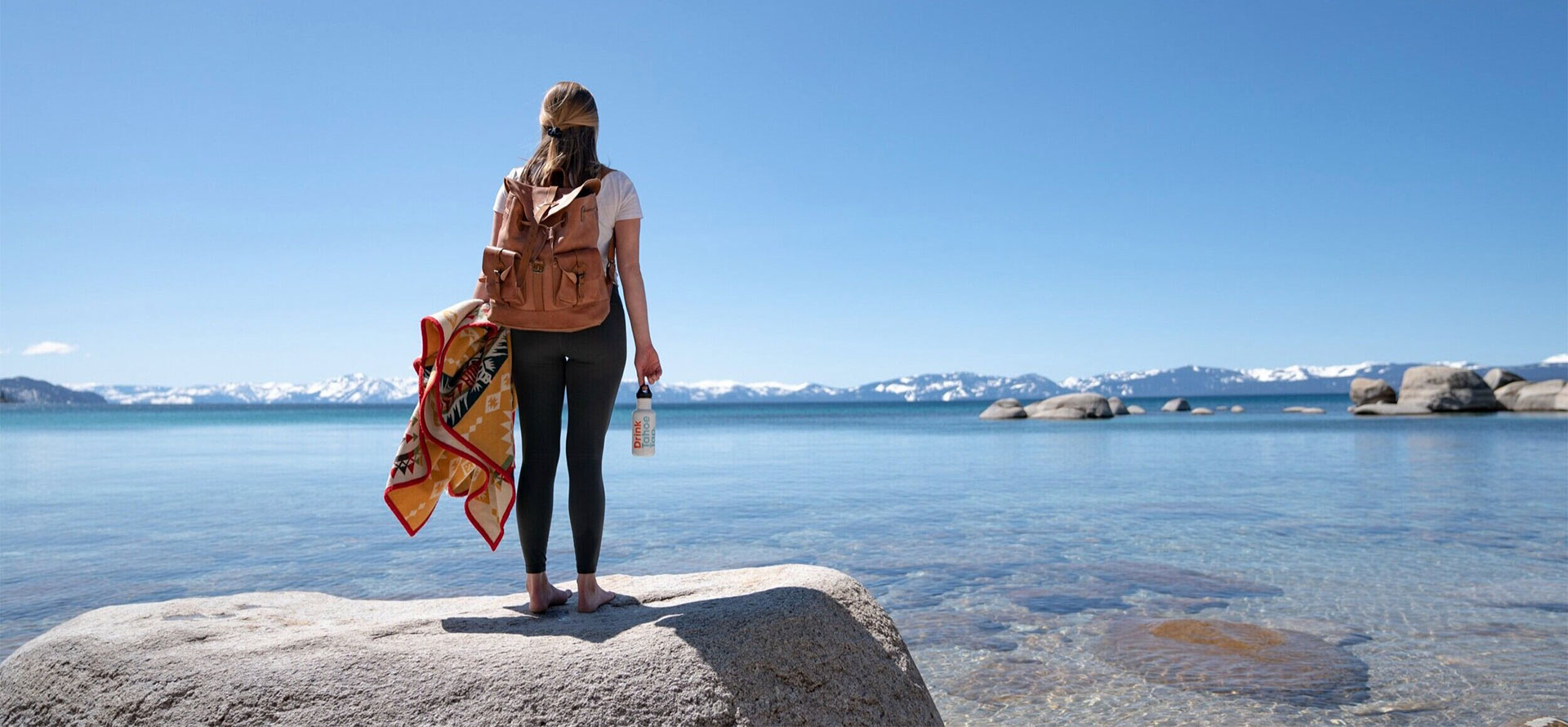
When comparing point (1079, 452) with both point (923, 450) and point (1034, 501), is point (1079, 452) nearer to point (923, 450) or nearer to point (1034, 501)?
point (923, 450)

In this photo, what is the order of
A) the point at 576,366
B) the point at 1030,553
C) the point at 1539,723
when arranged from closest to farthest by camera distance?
the point at 576,366
the point at 1539,723
the point at 1030,553

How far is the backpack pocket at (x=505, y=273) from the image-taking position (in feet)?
11.1

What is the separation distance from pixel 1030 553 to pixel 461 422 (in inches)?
283

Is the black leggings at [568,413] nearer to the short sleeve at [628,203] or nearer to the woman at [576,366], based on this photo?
the woman at [576,366]

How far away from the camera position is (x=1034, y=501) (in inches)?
535

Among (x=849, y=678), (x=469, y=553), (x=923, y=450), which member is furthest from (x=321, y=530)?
(x=923, y=450)

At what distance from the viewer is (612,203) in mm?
3572

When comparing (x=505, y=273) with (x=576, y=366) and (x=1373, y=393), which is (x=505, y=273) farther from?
(x=1373, y=393)

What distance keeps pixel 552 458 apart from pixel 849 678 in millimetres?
1493

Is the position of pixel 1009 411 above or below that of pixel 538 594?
above

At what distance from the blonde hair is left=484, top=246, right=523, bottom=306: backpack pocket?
0.38m

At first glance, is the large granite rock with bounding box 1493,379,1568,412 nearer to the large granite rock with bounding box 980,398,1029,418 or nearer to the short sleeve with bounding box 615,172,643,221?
the large granite rock with bounding box 980,398,1029,418

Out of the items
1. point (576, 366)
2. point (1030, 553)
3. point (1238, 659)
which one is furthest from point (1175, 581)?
point (576, 366)

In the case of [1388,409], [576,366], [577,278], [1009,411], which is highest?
[577,278]
